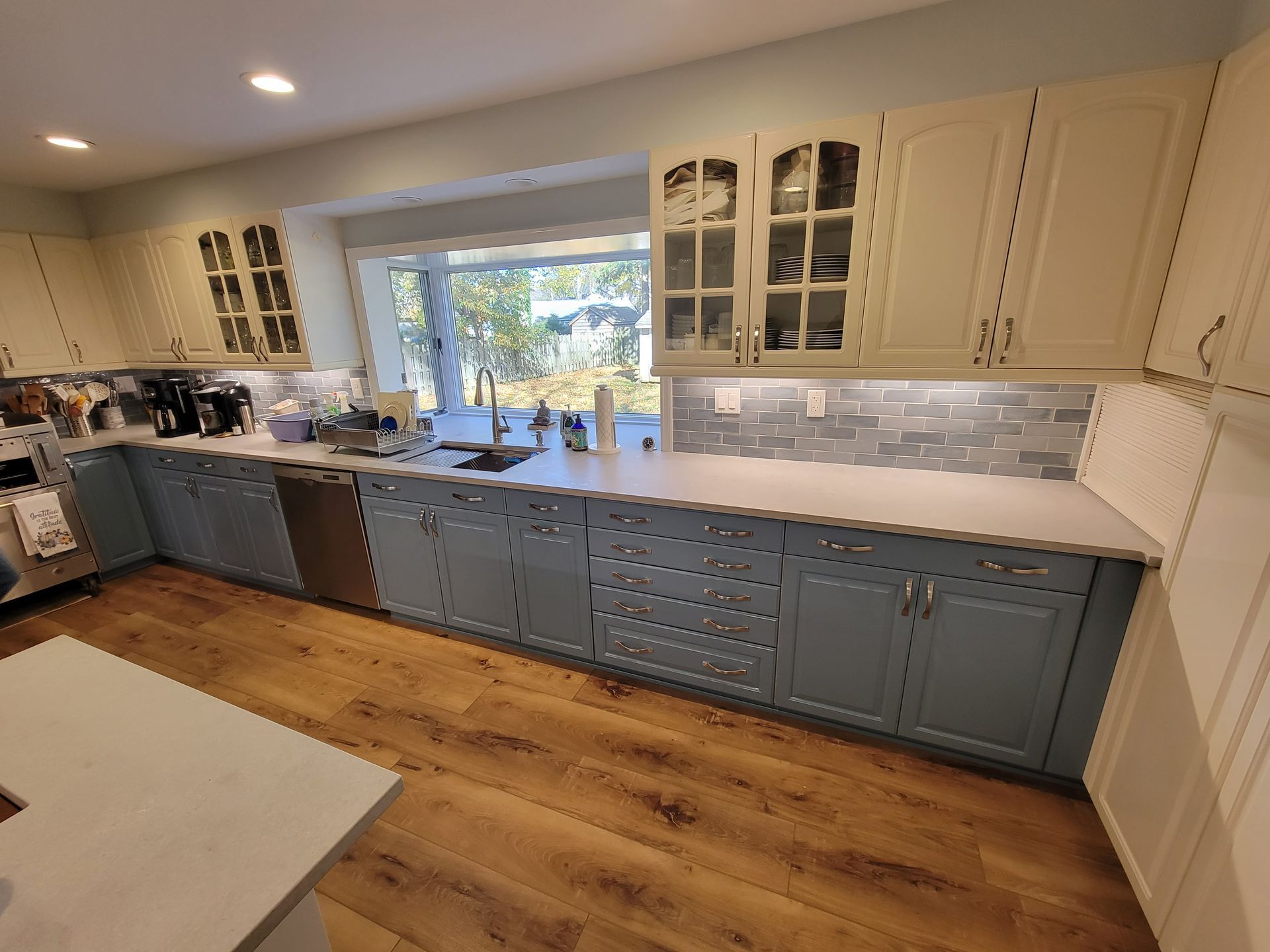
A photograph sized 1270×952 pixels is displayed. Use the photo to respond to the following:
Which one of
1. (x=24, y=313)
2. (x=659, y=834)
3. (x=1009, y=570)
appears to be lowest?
(x=659, y=834)

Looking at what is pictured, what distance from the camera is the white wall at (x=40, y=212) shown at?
3055 millimetres

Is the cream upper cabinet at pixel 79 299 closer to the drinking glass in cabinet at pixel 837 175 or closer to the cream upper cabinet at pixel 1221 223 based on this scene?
the drinking glass in cabinet at pixel 837 175

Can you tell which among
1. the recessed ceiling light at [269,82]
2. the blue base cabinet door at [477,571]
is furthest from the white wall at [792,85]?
the blue base cabinet door at [477,571]

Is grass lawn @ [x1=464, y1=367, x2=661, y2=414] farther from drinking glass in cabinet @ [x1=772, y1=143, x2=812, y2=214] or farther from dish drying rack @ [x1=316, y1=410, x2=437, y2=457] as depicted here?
drinking glass in cabinet @ [x1=772, y1=143, x2=812, y2=214]

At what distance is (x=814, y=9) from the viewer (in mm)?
1597

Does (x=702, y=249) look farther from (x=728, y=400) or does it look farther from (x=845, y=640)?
(x=845, y=640)

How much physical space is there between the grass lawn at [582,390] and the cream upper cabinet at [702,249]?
0.82 meters

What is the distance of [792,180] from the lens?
1.82 meters

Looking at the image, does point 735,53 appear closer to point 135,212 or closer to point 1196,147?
point 1196,147

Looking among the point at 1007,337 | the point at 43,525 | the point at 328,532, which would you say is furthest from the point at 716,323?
the point at 43,525

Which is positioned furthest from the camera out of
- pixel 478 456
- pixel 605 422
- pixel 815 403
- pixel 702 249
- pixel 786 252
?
pixel 478 456

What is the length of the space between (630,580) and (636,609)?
0.43ft

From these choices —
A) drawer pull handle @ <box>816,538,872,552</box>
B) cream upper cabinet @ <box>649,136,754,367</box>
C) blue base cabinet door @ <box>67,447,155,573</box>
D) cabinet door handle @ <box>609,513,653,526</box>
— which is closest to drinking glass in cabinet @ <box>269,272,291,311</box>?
blue base cabinet door @ <box>67,447,155,573</box>

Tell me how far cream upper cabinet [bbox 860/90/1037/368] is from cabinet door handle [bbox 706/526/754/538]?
2.53 feet
